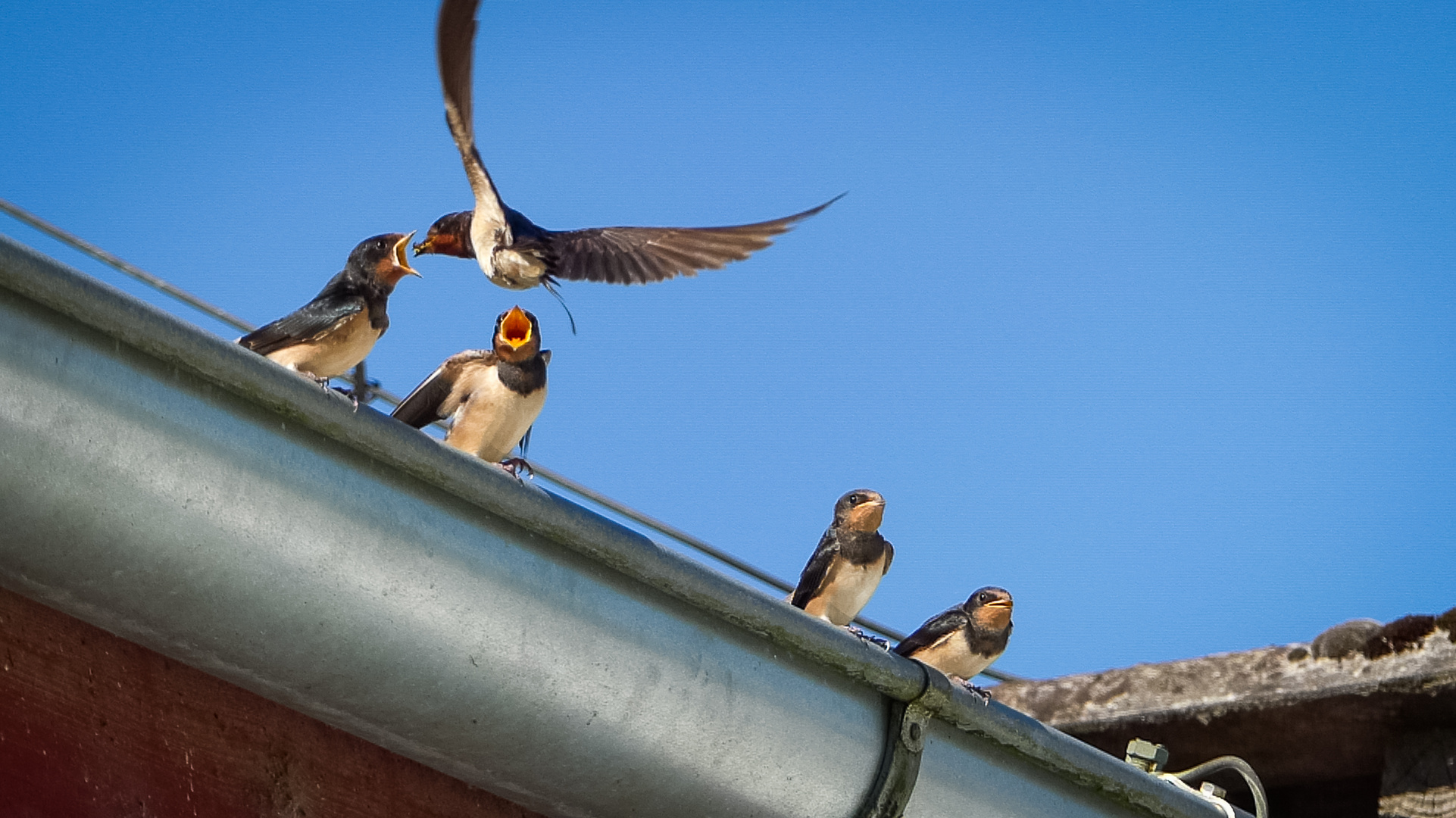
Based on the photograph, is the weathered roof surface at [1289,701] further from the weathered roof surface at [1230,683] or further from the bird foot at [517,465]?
the bird foot at [517,465]

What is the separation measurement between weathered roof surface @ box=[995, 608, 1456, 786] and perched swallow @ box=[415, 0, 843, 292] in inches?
56.8

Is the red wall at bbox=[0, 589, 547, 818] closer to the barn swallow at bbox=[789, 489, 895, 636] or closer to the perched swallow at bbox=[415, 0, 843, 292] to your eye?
the perched swallow at bbox=[415, 0, 843, 292]

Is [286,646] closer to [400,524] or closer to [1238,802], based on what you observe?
[400,524]

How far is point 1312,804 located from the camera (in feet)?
12.5

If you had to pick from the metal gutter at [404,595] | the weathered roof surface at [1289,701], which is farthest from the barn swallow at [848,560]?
the metal gutter at [404,595]

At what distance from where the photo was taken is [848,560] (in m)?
A: 4.24

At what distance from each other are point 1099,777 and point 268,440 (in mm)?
1490

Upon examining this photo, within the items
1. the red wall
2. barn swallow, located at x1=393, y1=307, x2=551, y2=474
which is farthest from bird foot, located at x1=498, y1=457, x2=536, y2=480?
the red wall

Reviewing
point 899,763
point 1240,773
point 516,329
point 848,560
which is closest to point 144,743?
point 899,763

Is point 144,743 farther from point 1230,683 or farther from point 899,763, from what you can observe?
point 1230,683

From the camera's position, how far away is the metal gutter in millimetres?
1882

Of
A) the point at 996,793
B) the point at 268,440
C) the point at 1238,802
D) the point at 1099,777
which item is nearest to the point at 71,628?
the point at 268,440

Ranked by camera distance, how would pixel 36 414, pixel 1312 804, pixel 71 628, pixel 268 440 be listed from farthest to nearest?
pixel 1312 804 < pixel 71 628 < pixel 268 440 < pixel 36 414

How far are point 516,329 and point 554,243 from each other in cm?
21
